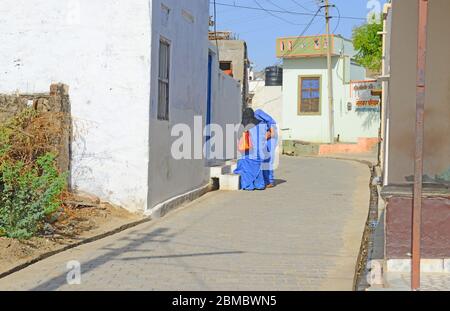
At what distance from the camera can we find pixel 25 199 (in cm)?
766

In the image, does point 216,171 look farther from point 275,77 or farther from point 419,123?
point 275,77

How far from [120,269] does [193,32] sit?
6906mm

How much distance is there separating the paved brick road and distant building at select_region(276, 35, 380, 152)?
21306 mm

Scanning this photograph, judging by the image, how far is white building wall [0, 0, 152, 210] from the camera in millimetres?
9656

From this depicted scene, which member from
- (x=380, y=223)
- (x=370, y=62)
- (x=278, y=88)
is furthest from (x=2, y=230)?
(x=278, y=88)

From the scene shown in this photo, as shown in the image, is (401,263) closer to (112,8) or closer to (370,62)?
(112,8)

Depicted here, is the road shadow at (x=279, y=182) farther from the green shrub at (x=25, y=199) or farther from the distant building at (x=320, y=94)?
the distant building at (x=320, y=94)

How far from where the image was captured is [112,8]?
9.68m

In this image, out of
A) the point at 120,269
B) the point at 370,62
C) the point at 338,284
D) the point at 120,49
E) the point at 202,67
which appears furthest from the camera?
the point at 370,62

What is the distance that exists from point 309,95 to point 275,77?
6318 mm

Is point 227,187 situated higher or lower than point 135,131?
lower

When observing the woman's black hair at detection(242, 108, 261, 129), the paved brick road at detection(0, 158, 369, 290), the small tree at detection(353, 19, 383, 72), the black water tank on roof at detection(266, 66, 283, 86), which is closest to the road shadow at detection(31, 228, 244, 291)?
the paved brick road at detection(0, 158, 369, 290)

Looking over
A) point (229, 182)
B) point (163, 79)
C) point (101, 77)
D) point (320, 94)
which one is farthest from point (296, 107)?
point (101, 77)

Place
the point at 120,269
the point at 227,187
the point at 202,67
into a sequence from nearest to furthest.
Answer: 1. the point at 120,269
2. the point at 202,67
3. the point at 227,187
